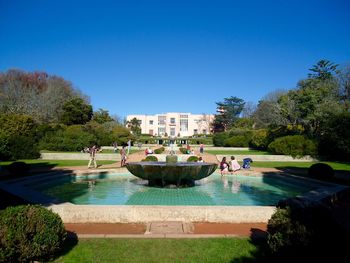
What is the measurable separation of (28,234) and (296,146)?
25009mm

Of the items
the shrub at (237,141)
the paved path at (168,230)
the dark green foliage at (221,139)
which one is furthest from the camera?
the dark green foliage at (221,139)

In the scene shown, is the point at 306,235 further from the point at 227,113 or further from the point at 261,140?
the point at 227,113

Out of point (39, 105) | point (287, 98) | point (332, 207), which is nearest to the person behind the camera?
point (332, 207)

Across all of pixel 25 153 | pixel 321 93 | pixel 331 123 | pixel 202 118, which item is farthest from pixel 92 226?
pixel 202 118

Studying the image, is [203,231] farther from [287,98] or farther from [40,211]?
[287,98]

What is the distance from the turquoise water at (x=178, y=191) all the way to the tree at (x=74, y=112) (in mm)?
33726

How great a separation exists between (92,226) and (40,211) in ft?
7.59

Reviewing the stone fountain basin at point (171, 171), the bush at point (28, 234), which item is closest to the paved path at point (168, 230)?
the bush at point (28, 234)

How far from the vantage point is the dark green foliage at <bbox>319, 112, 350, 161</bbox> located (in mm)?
23016

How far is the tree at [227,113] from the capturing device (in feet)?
300

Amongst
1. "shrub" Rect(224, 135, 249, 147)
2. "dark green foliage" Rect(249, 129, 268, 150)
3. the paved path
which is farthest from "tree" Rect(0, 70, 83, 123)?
the paved path

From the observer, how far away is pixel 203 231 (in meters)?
6.30

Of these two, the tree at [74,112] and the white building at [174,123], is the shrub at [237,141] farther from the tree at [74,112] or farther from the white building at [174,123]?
the white building at [174,123]

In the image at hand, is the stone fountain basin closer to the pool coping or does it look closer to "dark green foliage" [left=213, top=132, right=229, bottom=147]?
the pool coping
